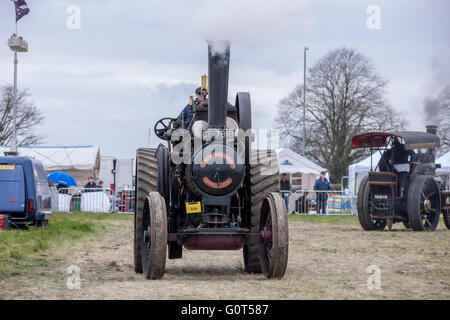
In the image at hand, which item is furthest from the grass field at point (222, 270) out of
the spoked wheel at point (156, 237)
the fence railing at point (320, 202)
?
the fence railing at point (320, 202)

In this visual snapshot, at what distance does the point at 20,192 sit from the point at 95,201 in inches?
363

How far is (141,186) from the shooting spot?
782 centimetres

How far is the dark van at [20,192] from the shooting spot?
13.1 meters

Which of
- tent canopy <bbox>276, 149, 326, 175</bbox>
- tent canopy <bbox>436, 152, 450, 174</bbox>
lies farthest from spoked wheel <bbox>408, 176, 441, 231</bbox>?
tent canopy <bbox>276, 149, 326, 175</bbox>

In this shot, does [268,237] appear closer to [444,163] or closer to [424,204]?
[424,204]

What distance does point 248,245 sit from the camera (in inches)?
293

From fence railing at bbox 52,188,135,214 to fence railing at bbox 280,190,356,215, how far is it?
210 inches

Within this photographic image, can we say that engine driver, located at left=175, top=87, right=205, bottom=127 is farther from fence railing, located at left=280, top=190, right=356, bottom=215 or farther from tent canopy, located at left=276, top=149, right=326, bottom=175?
Result: tent canopy, located at left=276, top=149, right=326, bottom=175

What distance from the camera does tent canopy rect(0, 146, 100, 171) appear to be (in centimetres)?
2903

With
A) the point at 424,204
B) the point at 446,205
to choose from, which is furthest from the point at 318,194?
the point at 424,204

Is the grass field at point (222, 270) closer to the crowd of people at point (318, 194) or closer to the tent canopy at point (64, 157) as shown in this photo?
the crowd of people at point (318, 194)

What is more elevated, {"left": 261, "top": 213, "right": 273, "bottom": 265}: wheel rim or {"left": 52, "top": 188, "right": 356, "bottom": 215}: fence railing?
{"left": 52, "top": 188, "right": 356, "bottom": 215}: fence railing
